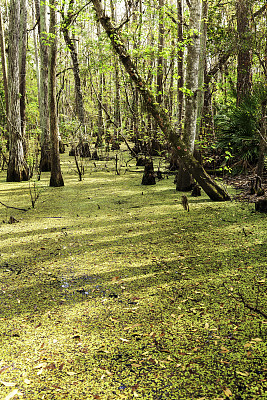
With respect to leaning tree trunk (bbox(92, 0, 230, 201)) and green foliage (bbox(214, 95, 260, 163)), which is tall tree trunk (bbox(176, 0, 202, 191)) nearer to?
leaning tree trunk (bbox(92, 0, 230, 201))

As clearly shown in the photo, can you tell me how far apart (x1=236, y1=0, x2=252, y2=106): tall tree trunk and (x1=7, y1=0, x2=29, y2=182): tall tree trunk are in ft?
14.4

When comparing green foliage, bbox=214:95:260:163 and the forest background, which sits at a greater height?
green foliage, bbox=214:95:260:163

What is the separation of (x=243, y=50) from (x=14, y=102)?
4746mm

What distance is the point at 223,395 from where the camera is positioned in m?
1.52

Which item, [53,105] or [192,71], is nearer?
[192,71]

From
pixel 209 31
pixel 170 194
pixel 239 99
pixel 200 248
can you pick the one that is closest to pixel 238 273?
pixel 200 248

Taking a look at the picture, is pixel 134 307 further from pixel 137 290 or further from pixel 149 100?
pixel 149 100

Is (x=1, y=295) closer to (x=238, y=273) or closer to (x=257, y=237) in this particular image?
(x=238, y=273)

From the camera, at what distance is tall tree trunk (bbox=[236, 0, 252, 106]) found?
6.68m

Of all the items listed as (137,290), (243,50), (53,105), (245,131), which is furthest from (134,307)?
(243,50)

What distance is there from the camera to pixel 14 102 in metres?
7.64

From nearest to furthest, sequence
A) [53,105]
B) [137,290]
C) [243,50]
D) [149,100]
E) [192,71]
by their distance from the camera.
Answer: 1. [137,290]
2. [149,100]
3. [192,71]
4. [53,105]
5. [243,50]

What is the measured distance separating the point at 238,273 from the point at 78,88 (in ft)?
31.2

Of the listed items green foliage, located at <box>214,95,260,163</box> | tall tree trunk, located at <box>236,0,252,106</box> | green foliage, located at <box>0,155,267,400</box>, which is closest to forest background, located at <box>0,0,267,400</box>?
green foliage, located at <box>0,155,267,400</box>
